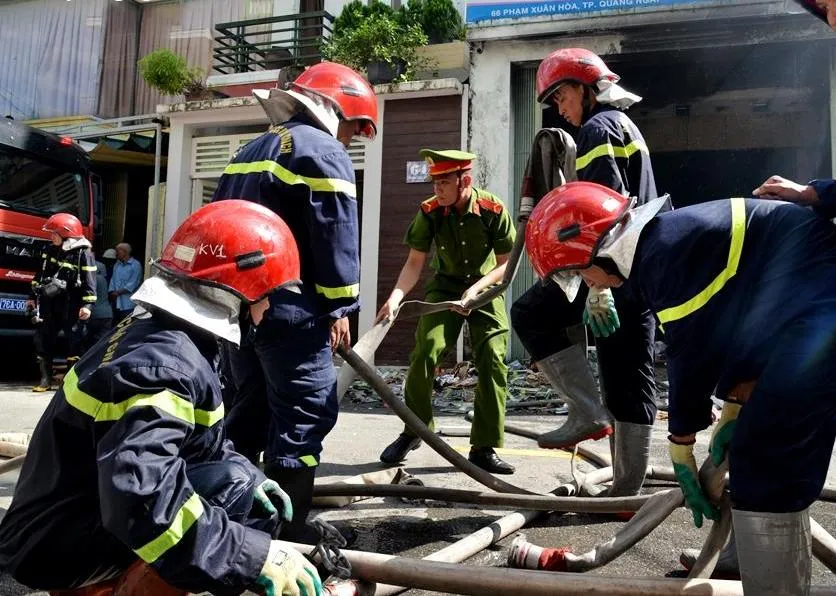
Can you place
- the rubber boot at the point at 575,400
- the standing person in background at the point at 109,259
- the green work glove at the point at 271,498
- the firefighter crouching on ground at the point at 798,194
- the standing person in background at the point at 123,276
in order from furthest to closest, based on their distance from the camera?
the standing person in background at the point at 109,259 < the standing person in background at the point at 123,276 < the rubber boot at the point at 575,400 < the green work glove at the point at 271,498 < the firefighter crouching on ground at the point at 798,194

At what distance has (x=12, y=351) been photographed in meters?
10.3

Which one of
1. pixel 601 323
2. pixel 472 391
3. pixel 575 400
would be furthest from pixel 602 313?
pixel 472 391

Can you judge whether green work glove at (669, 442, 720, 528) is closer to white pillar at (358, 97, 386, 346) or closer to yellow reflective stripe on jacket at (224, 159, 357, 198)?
yellow reflective stripe on jacket at (224, 159, 357, 198)

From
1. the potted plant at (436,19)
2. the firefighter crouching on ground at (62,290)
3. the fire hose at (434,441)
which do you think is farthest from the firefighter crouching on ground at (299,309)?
the potted plant at (436,19)

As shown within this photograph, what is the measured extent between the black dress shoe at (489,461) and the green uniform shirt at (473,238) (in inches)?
38.3

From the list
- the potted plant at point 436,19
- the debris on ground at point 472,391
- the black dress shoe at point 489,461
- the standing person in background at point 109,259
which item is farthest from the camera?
the standing person in background at point 109,259

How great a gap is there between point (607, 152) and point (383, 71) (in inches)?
318

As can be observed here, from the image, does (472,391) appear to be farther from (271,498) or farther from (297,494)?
(271,498)

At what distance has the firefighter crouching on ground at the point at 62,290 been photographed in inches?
336

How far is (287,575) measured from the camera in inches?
66.0

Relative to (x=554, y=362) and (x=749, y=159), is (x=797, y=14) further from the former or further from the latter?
(x=554, y=362)

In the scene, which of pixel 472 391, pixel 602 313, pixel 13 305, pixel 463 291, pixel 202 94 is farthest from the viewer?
pixel 202 94

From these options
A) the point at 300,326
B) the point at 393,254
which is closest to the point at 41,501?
the point at 300,326

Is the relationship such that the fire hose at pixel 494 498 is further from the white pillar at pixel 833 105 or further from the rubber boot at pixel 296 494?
the white pillar at pixel 833 105
